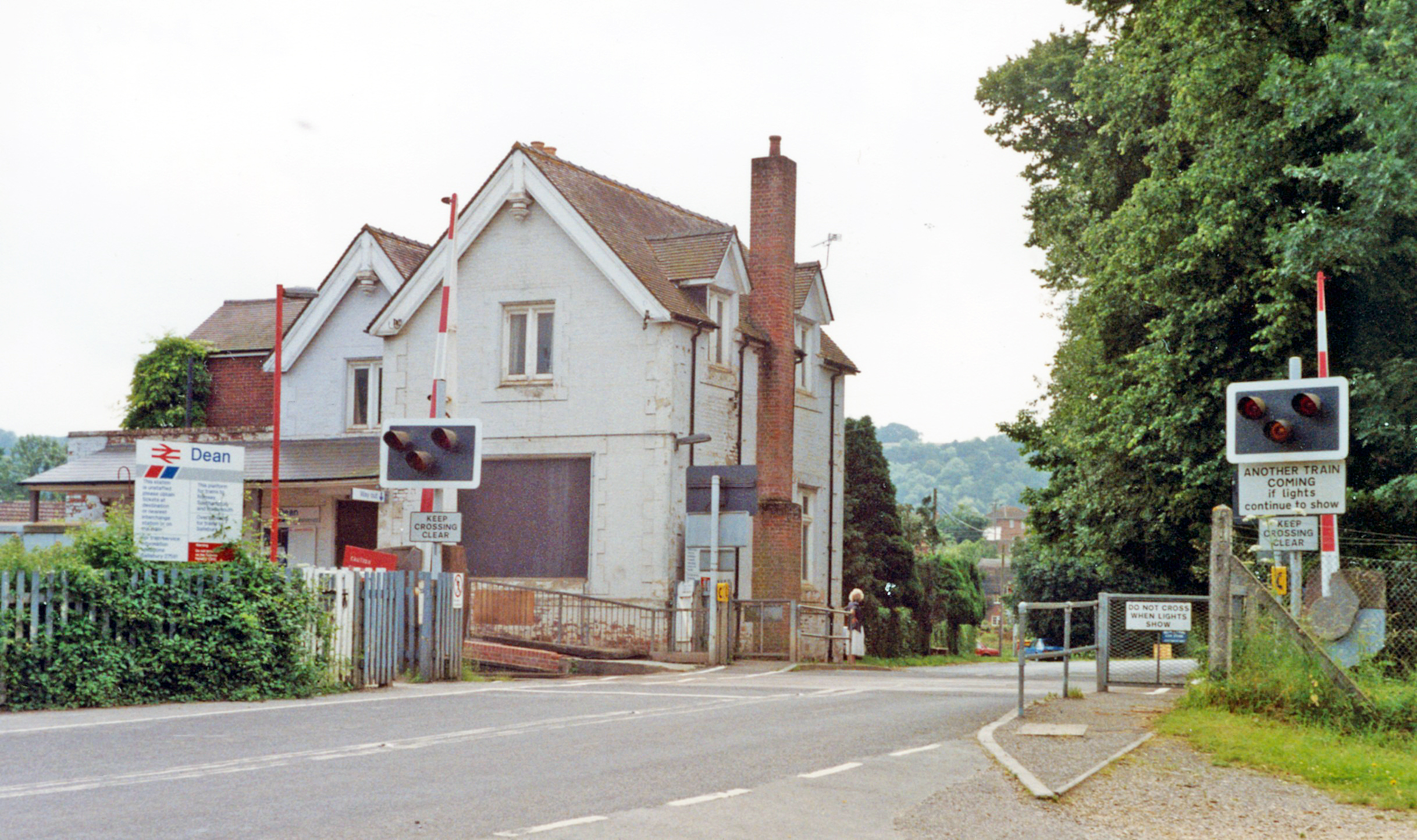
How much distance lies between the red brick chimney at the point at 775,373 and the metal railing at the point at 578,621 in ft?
10.4

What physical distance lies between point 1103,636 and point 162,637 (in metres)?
11.1

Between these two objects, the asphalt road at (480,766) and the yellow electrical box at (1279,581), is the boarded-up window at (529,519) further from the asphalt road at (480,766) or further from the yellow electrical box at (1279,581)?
the yellow electrical box at (1279,581)

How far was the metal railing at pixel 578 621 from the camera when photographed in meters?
27.6

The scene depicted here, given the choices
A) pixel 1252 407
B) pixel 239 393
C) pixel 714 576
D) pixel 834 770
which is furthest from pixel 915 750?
pixel 239 393

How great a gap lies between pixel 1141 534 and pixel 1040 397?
27.0 feet

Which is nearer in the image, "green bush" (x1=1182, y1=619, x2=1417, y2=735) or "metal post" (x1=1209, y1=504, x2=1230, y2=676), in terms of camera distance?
"green bush" (x1=1182, y1=619, x2=1417, y2=735)

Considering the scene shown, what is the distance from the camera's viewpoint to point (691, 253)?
30.8 m

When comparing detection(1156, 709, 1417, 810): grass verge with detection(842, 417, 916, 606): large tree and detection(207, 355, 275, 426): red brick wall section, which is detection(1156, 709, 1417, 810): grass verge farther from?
detection(842, 417, 916, 606): large tree

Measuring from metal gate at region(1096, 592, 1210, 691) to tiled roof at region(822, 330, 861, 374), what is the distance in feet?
53.5

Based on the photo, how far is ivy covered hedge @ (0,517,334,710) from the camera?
558 inches

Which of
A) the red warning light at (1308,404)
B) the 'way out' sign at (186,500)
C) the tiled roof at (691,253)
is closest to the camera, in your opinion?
the red warning light at (1308,404)

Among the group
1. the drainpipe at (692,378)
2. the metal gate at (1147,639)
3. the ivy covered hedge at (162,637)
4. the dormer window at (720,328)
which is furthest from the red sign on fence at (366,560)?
the dormer window at (720,328)

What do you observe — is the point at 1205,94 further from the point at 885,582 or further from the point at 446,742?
the point at 885,582

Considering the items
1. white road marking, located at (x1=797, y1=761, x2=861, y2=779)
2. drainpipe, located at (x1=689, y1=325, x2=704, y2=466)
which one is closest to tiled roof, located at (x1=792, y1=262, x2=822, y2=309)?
drainpipe, located at (x1=689, y1=325, x2=704, y2=466)
